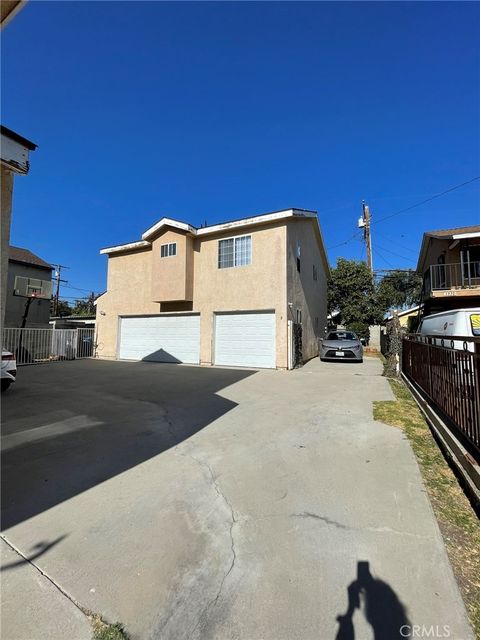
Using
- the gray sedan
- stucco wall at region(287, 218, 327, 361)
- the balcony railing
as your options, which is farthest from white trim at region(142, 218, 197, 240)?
the balcony railing

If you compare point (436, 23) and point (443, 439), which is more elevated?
point (436, 23)

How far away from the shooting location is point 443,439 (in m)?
4.30

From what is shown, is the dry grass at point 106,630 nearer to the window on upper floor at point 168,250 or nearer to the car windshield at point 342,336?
the window on upper floor at point 168,250

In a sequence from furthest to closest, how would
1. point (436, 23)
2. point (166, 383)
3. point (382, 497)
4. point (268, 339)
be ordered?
point (268, 339), point (166, 383), point (436, 23), point (382, 497)

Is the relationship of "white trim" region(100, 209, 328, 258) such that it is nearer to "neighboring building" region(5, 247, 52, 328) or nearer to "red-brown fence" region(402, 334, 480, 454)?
"red-brown fence" region(402, 334, 480, 454)

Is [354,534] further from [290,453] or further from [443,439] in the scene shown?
[443,439]

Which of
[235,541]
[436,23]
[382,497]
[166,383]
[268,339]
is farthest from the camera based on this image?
[268,339]

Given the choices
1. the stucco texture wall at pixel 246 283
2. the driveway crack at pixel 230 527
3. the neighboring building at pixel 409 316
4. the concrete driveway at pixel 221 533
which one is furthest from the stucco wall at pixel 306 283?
the driveway crack at pixel 230 527

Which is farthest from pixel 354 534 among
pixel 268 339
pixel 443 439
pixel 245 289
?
pixel 245 289

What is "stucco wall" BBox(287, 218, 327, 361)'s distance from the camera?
44.0ft

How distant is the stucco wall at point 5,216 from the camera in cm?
313

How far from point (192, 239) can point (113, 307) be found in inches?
245

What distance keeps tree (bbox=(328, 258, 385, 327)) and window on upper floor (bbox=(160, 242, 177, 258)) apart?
570 inches

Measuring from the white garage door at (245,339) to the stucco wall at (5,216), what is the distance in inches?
408
